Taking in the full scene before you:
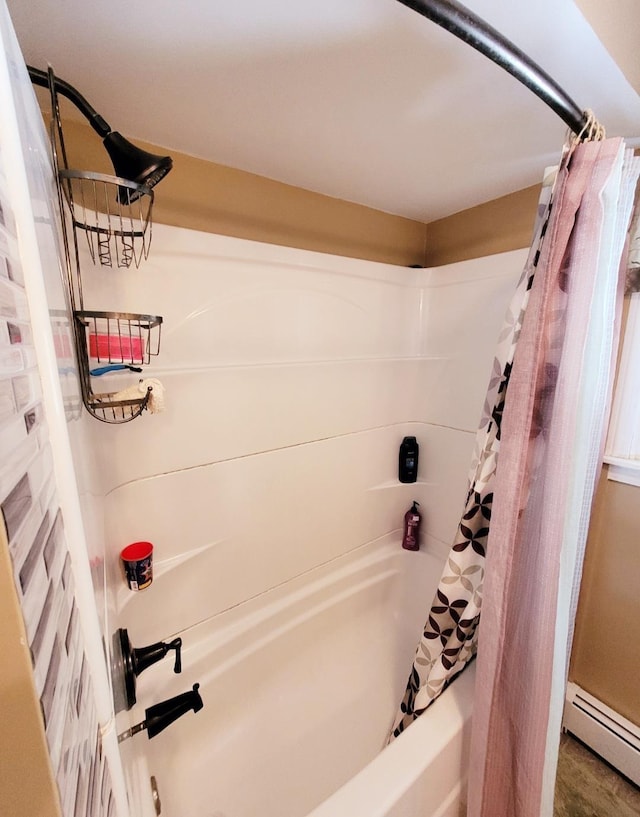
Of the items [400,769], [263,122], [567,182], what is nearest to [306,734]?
[400,769]

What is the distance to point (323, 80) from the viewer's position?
0.77 meters

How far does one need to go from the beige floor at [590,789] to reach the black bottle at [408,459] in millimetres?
1105

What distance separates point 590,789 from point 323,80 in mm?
2197

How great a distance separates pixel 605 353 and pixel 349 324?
0.89m

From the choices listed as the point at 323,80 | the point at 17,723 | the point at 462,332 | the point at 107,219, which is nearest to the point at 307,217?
the point at 323,80

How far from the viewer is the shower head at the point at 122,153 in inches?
24.6

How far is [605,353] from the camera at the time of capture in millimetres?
703

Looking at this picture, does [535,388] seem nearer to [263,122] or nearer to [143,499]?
[263,122]

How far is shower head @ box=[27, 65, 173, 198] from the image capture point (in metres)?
0.62

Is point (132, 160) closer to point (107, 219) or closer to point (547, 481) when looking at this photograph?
point (107, 219)

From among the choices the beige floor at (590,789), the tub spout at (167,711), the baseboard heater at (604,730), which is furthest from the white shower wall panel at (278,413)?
the beige floor at (590,789)

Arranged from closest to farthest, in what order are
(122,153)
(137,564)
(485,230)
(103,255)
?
(122,153)
(103,255)
(137,564)
(485,230)

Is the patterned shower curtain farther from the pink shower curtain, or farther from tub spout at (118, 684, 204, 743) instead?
tub spout at (118, 684, 204, 743)

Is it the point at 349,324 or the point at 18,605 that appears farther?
the point at 349,324
